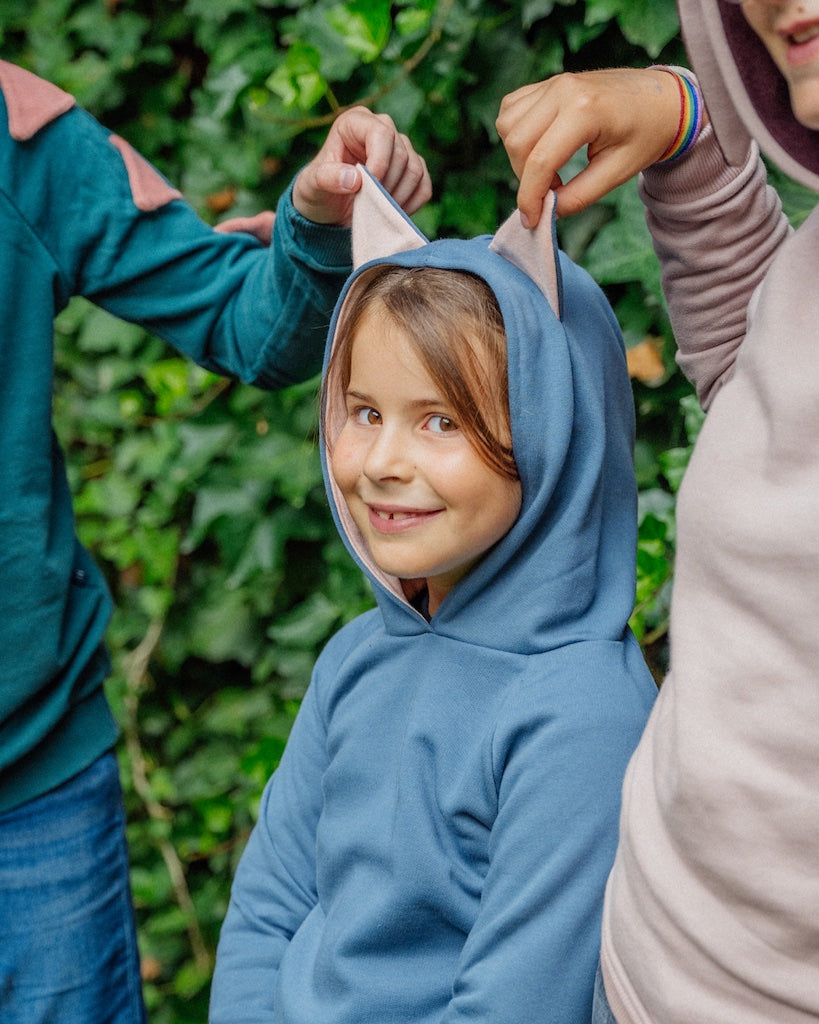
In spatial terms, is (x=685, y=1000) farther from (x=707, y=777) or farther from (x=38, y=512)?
(x=38, y=512)

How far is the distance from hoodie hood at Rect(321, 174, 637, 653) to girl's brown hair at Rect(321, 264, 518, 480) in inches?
0.7

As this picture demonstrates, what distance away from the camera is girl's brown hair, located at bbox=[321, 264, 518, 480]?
3.57ft

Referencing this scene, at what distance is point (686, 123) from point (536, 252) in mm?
170

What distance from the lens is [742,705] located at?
31.4 inches

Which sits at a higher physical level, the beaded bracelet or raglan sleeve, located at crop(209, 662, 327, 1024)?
the beaded bracelet

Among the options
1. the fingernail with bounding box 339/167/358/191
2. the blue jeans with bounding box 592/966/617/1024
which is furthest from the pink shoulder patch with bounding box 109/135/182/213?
the blue jeans with bounding box 592/966/617/1024

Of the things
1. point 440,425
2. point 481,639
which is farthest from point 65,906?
point 440,425

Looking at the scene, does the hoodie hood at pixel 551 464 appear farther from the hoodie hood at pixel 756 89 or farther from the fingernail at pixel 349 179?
the hoodie hood at pixel 756 89

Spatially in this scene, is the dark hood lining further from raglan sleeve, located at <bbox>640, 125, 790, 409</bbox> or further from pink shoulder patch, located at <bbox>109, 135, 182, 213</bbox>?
pink shoulder patch, located at <bbox>109, 135, 182, 213</bbox>

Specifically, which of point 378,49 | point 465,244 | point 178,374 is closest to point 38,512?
point 465,244

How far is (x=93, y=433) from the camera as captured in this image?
9.66ft

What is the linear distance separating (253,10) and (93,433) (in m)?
1.12

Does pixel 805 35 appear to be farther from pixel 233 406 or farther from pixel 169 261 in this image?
pixel 233 406

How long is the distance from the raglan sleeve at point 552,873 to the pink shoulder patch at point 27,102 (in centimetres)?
96
